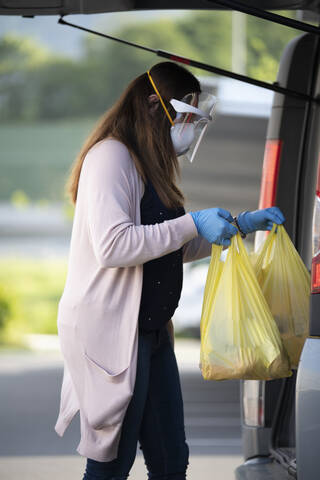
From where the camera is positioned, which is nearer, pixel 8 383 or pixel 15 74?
pixel 8 383

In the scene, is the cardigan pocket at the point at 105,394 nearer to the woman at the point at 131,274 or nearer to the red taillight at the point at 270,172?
the woman at the point at 131,274

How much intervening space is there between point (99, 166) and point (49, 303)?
25.9m

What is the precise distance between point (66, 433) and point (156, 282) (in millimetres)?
3765

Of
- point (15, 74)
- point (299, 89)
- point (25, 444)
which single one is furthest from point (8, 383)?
point (15, 74)

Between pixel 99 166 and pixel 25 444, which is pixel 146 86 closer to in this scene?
pixel 99 166

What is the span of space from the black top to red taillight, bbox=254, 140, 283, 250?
3.40 ft

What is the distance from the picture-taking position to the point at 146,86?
134 inches

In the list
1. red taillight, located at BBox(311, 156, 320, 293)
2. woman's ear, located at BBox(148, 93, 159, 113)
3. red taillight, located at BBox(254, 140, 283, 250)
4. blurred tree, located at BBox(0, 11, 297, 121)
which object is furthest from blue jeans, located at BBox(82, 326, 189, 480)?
blurred tree, located at BBox(0, 11, 297, 121)

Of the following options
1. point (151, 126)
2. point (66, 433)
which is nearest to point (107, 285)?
point (151, 126)

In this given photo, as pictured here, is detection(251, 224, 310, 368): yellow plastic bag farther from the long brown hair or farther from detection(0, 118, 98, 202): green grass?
detection(0, 118, 98, 202): green grass

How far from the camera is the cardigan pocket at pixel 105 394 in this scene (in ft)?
10.5

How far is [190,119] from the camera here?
3.43 metres

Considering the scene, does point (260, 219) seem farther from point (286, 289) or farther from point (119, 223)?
point (119, 223)

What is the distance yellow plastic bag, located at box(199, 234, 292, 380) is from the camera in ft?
10.7
